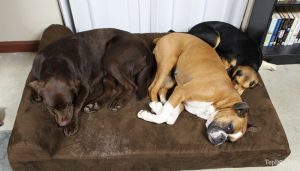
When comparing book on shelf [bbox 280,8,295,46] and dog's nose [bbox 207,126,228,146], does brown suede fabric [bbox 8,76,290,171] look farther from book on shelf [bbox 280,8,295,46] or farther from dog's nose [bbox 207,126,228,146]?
book on shelf [bbox 280,8,295,46]

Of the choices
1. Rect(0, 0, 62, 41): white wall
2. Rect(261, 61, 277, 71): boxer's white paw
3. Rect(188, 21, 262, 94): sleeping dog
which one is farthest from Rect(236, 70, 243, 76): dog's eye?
Rect(0, 0, 62, 41): white wall

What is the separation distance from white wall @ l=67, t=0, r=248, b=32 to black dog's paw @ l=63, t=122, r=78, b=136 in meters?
0.99

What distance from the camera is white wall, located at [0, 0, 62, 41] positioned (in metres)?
2.35

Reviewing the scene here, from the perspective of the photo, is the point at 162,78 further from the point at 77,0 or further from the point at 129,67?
the point at 77,0

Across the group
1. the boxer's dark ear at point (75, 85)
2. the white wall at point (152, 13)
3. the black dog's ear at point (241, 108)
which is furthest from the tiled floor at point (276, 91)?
the boxer's dark ear at point (75, 85)

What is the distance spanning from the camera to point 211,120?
71.1 inches

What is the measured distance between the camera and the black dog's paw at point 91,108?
6.26 feet

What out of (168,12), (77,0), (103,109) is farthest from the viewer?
(168,12)

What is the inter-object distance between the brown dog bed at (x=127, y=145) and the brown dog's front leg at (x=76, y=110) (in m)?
0.03

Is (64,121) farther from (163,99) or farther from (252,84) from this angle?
(252,84)

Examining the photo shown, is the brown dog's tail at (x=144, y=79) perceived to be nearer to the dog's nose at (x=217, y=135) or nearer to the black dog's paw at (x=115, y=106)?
the black dog's paw at (x=115, y=106)

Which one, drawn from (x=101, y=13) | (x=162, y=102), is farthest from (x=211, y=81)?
(x=101, y=13)

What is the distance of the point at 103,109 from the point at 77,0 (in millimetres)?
892

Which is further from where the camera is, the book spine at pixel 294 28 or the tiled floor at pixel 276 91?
the book spine at pixel 294 28
